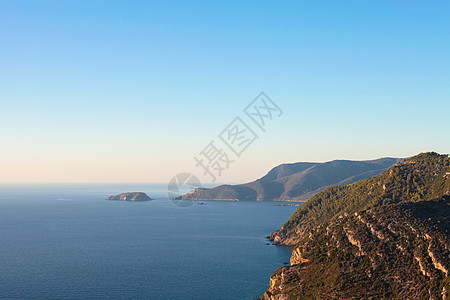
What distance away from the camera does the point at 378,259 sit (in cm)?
9950

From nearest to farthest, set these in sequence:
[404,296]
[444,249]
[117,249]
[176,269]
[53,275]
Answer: [404,296] < [444,249] < [53,275] < [176,269] < [117,249]

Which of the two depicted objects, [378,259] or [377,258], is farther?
[377,258]

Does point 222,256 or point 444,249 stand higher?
point 444,249

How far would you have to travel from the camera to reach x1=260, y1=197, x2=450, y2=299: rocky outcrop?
88750 millimetres

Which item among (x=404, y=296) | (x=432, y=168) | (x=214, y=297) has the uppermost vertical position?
(x=432, y=168)

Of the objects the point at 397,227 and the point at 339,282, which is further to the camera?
the point at 397,227

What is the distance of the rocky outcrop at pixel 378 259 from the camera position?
88.8 meters

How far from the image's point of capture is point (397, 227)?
107 metres

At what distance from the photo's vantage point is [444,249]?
305ft

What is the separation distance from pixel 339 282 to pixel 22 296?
95.7 metres

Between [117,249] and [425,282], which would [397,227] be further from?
[117,249]

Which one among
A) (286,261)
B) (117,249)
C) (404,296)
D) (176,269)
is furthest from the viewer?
(117,249)

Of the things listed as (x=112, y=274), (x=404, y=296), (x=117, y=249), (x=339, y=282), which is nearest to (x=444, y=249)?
(x=404, y=296)

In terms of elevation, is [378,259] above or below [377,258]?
below
